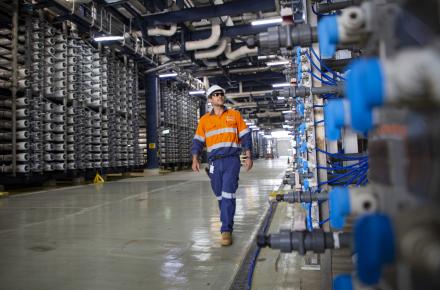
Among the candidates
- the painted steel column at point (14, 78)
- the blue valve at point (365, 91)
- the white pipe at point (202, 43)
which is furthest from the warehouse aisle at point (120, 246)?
the white pipe at point (202, 43)

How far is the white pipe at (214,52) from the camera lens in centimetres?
1170

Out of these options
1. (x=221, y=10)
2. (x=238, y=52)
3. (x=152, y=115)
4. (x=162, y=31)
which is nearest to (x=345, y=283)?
(x=221, y=10)

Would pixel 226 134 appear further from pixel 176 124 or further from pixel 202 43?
pixel 176 124

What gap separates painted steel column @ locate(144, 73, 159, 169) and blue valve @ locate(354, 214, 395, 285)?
524 inches

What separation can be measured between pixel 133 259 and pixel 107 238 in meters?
0.76

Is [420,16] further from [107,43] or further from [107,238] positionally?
[107,43]

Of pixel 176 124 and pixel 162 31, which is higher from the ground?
pixel 162 31

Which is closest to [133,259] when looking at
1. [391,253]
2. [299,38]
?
[299,38]

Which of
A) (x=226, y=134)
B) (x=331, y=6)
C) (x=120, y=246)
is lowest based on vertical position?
(x=120, y=246)

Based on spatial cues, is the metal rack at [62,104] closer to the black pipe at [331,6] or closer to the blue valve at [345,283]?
the black pipe at [331,6]

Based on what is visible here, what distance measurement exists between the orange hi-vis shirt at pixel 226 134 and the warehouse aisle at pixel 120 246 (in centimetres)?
80

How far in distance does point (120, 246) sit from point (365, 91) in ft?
8.87

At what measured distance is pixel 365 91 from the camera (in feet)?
1.62

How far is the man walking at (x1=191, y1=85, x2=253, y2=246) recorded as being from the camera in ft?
9.65
